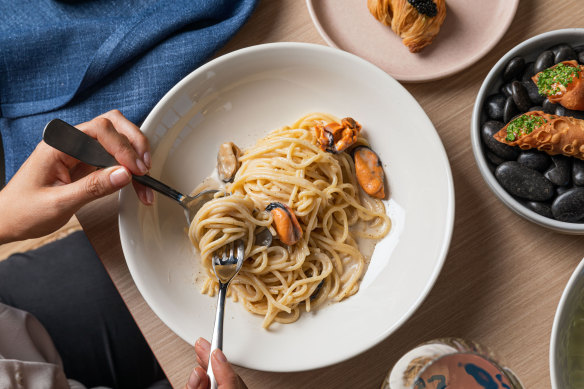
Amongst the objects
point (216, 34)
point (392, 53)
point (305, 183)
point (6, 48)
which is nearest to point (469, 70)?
point (392, 53)

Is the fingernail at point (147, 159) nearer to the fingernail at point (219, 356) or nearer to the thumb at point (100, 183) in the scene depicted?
the thumb at point (100, 183)

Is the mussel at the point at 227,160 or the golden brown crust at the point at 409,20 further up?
the golden brown crust at the point at 409,20

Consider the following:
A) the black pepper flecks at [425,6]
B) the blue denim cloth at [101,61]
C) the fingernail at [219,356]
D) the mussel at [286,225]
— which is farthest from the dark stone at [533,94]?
the fingernail at [219,356]

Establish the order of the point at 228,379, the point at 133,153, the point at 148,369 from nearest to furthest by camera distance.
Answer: the point at 228,379, the point at 133,153, the point at 148,369

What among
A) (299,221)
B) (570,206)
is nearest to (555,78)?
(570,206)

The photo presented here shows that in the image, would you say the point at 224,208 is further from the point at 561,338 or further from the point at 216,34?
the point at 561,338

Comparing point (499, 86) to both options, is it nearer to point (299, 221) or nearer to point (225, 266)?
point (299, 221)
